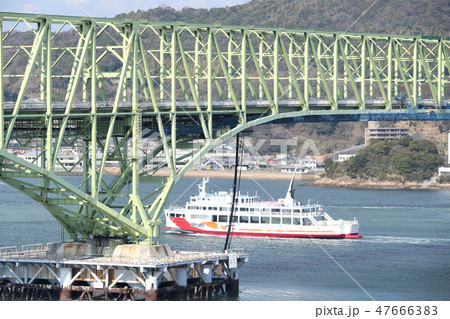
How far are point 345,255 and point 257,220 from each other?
22.4m

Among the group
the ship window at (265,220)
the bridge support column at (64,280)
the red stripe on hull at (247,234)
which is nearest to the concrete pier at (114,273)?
the bridge support column at (64,280)

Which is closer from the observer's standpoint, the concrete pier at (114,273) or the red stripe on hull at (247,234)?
the concrete pier at (114,273)

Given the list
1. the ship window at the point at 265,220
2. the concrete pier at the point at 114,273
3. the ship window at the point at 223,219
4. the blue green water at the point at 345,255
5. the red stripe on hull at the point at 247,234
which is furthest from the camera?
the ship window at the point at 223,219

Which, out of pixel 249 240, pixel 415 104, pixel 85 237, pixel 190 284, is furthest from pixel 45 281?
pixel 249 240

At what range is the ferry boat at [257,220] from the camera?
99.2 m

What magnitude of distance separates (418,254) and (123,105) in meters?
34.4

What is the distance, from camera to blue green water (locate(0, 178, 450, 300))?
61.8 m

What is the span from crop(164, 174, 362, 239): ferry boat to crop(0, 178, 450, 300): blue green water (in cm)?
204

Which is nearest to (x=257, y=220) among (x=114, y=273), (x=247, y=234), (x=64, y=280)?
(x=247, y=234)

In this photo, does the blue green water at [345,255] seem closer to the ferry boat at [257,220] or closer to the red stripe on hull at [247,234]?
the red stripe on hull at [247,234]

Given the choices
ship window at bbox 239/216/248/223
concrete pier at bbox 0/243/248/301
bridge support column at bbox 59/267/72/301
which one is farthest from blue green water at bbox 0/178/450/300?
bridge support column at bbox 59/267/72/301

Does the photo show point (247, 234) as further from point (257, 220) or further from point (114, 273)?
point (114, 273)

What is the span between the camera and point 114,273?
54.8 m

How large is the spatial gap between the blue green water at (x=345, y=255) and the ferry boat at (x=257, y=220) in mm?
2037
